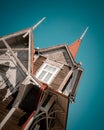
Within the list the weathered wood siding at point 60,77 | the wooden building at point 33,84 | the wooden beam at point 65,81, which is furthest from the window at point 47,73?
the wooden beam at point 65,81

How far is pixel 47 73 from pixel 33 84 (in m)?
4.77

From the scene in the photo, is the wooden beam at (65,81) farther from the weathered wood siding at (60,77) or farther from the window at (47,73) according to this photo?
the window at (47,73)

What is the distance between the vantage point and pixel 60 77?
15.1 m

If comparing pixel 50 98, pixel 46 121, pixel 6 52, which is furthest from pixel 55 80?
pixel 6 52

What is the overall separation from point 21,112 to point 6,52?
216 inches

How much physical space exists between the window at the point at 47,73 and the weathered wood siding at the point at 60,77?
366mm

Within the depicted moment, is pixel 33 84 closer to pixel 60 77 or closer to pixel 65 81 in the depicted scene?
pixel 60 77

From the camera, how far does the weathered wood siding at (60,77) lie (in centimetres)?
1452

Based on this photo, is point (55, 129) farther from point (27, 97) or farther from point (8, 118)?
point (8, 118)

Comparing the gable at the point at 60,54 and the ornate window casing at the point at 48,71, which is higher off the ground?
the gable at the point at 60,54

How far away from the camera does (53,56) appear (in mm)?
17391

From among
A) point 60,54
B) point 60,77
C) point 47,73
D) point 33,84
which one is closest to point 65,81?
point 60,77

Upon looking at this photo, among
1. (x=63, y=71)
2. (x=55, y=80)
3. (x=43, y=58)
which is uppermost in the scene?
(x=43, y=58)

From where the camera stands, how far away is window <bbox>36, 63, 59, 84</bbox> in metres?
14.8
